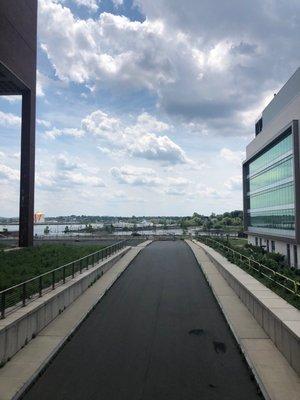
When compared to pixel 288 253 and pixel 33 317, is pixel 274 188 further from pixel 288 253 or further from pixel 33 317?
pixel 33 317

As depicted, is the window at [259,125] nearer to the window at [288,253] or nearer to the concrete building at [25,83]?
the window at [288,253]

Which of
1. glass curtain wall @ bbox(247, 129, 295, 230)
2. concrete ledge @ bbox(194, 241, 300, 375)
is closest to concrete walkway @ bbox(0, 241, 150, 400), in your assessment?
concrete ledge @ bbox(194, 241, 300, 375)

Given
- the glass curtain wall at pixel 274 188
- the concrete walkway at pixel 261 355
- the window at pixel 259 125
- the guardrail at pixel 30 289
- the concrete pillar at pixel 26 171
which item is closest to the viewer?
the concrete walkway at pixel 261 355

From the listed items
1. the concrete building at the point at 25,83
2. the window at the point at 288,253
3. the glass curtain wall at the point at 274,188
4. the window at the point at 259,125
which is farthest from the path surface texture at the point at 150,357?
the window at the point at 259,125

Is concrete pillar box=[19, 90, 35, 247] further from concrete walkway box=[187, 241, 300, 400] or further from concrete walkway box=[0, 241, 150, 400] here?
concrete walkway box=[187, 241, 300, 400]

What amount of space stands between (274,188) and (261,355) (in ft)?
144

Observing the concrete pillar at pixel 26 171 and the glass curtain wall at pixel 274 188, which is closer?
the concrete pillar at pixel 26 171

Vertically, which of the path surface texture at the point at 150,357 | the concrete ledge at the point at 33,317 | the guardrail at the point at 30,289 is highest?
the guardrail at the point at 30,289

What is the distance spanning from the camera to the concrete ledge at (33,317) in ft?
38.7

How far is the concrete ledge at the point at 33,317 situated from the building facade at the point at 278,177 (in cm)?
2954

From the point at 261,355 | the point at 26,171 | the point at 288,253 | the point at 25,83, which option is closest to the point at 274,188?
the point at 288,253

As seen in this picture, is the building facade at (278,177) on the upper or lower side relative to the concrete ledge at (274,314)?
upper

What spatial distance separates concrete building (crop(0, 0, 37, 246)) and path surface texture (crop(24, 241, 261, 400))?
22.8 meters

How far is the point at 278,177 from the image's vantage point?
51.8 metres
